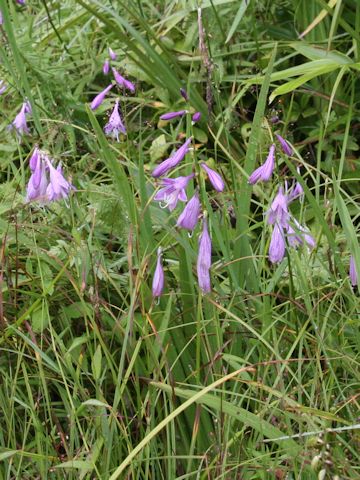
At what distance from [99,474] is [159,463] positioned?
0.18 meters

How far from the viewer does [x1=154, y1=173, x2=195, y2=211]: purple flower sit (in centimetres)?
189

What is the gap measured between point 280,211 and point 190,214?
218mm

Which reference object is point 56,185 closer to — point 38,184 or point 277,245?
point 38,184

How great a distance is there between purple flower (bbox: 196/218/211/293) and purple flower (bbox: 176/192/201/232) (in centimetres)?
3

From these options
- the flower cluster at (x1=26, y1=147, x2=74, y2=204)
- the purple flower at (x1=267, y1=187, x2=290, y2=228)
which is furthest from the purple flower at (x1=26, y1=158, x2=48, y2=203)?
the purple flower at (x1=267, y1=187, x2=290, y2=228)

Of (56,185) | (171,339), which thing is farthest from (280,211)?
(56,185)

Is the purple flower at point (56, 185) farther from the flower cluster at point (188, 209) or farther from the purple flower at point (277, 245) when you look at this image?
the purple flower at point (277, 245)

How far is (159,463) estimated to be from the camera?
1.92 m

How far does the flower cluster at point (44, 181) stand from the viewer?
6.64 ft

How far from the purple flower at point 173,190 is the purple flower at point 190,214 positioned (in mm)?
90

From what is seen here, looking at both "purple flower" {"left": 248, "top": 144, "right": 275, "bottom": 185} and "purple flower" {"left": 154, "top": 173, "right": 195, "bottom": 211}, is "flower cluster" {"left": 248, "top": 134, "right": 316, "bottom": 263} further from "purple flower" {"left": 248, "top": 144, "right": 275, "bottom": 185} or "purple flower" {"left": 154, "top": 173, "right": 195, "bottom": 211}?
"purple flower" {"left": 154, "top": 173, "right": 195, "bottom": 211}

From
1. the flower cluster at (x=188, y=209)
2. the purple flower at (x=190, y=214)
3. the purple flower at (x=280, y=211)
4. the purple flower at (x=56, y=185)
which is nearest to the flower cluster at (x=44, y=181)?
the purple flower at (x=56, y=185)

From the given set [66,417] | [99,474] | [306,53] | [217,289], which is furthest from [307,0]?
[99,474]

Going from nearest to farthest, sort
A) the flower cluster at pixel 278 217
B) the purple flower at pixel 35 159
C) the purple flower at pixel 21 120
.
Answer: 1. the flower cluster at pixel 278 217
2. the purple flower at pixel 35 159
3. the purple flower at pixel 21 120
